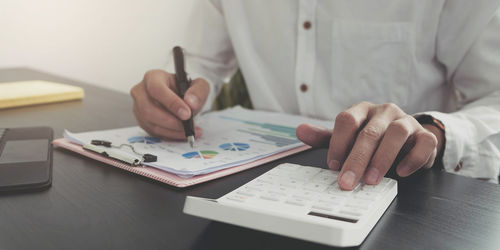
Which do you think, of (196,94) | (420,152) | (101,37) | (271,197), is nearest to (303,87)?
(196,94)

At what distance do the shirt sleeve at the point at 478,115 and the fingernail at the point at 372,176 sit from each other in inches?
9.1

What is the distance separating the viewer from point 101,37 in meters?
2.60

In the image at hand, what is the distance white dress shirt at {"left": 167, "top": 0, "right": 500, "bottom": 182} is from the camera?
0.85 meters

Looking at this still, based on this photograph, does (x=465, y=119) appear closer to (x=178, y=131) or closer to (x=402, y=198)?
(x=402, y=198)

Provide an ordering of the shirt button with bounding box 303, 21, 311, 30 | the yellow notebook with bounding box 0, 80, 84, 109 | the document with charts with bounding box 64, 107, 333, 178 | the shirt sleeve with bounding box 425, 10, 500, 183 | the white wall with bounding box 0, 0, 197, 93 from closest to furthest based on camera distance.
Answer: the document with charts with bounding box 64, 107, 333, 178 → the shirt sleeve with bounding box 425, 10, 500, 183 → the yellow notebook with bounding box 0, 80, 84, 109 → the shirt button with bounding box 303, 21, 311, 30 → the white wall with bounding box 0, 0, 197, 93

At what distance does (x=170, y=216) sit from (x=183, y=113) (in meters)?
0.29

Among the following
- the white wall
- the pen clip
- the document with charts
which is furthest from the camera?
the white wall

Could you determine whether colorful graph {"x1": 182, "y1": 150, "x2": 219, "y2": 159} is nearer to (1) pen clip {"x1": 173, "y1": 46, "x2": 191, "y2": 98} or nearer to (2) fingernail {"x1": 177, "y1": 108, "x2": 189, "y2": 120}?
(2) fingernail {"x1": 177, "y1": 108, "x2": 189, "y2": 120}

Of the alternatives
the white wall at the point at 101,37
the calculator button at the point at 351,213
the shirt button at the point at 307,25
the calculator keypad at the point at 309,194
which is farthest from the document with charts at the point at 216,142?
the white wall at the point at 101,37

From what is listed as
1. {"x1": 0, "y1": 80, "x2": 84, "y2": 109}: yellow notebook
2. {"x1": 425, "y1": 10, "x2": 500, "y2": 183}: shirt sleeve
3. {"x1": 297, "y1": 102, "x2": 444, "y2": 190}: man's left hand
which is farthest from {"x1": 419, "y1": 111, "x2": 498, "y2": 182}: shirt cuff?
{"x1": 0, "y1": 80, "x2": 84, "y2": 109}: yellow notebook

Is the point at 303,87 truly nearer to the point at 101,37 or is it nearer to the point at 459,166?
the point at 459,166

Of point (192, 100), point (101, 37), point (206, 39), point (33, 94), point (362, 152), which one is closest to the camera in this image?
point (362, 152)

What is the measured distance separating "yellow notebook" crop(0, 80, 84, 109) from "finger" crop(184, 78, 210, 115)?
440mm

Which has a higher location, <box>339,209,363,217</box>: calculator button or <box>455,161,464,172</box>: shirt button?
<box>339,209,363,217</box>: calculator button
